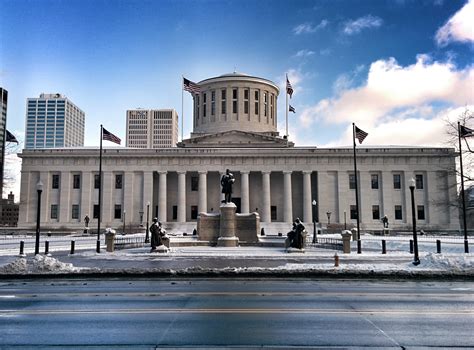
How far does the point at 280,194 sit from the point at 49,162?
4244 centimetres

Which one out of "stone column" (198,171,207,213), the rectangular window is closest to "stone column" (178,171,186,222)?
"stone column" (198,171,207,213)

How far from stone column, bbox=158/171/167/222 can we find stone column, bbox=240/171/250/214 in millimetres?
13585

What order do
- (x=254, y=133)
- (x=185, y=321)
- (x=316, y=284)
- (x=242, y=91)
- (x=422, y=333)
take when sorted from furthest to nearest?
(x=242, y=91)
(x=254, y=133)
(x=316, y=284)
(x=185, y=321)
(x=422, y=333)

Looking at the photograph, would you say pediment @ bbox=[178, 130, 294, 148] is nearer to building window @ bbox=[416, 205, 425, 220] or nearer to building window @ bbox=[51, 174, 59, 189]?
building window @ bbox=[51, 174, 59, 189]

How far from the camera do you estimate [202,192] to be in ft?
243

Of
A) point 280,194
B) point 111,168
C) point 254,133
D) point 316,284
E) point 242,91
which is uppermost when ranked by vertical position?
point 242,91

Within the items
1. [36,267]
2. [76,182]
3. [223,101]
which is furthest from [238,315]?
[223,101]

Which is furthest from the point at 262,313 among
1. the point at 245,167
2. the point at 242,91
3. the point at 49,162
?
the point at 242,91

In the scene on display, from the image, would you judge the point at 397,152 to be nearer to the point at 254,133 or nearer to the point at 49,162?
the point at 254,133

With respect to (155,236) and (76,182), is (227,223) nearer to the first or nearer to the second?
(155,236)

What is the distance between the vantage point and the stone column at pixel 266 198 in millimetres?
72000

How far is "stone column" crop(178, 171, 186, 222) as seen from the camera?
73125mm

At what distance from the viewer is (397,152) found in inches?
2931

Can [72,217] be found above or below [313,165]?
below
